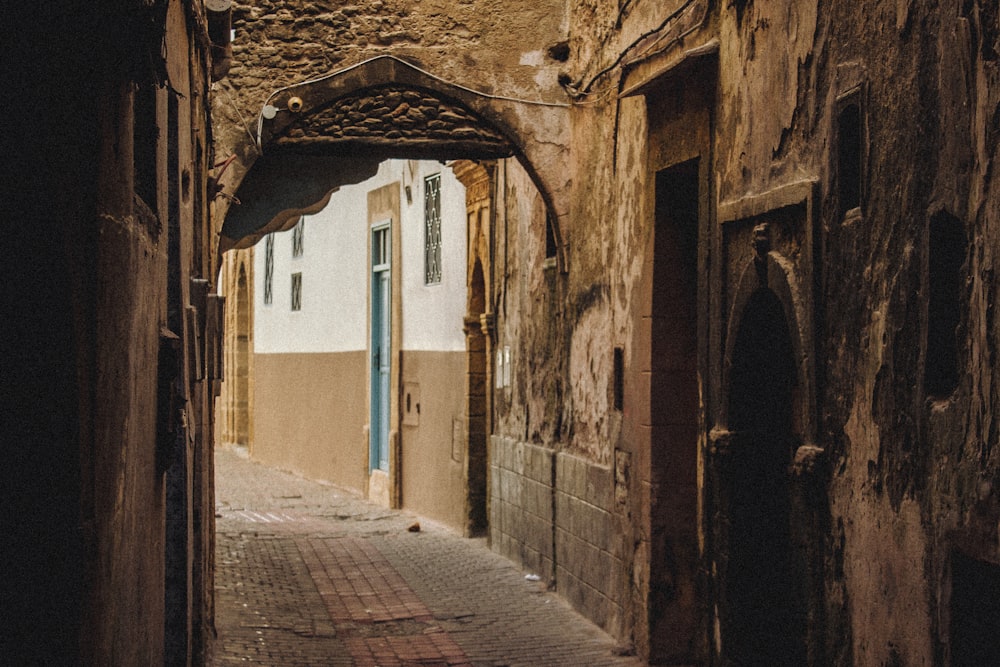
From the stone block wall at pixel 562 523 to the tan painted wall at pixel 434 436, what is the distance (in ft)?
4.13

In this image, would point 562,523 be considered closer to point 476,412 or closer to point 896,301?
point 476,412

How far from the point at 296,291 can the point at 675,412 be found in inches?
575

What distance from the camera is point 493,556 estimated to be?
12.5 m

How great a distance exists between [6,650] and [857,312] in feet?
12.5

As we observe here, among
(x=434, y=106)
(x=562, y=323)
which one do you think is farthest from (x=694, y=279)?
(x=434, y=106)

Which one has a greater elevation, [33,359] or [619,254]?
[619,254]

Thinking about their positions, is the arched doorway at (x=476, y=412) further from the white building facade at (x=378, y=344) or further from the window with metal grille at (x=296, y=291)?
the window with metal grille at (x=296, y=291)

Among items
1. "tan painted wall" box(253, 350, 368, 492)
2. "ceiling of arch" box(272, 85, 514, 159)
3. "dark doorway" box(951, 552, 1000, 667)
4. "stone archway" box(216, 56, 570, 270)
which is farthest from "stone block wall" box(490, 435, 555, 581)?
"dark doorway" box(951, 552, 1000, 667)

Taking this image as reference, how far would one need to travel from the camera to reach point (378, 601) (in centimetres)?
1048

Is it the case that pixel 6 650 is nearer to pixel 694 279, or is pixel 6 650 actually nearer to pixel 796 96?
pixel 796 96

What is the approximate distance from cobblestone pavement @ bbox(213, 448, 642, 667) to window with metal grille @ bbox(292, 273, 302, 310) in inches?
260

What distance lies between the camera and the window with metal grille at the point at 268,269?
24078 millimetres

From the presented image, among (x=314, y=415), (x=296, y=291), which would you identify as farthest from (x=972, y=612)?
(x=296, y=291)

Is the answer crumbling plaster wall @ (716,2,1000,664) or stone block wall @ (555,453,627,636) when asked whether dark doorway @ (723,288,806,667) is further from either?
stone block wall @ (555,453,627,636)
